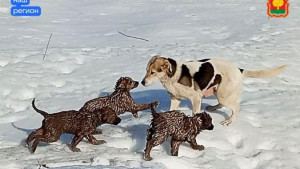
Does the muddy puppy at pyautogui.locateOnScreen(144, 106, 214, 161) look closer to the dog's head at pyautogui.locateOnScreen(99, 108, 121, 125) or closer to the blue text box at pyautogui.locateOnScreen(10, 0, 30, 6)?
the dog's head at pyautogui.locateOnScreen(99, 108, 121, 125)

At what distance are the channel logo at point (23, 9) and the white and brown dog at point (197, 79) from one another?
9.86m

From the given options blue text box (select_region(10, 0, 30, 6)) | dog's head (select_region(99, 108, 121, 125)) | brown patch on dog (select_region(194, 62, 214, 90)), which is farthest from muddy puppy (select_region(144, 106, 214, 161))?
blue text box (select_region(10, 0, 30, 6))

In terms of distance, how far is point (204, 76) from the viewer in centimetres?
610

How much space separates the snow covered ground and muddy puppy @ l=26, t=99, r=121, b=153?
0.17 m

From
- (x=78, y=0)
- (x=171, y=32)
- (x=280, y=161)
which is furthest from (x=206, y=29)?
(x=280, y=161)

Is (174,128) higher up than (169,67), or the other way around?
(169,67)

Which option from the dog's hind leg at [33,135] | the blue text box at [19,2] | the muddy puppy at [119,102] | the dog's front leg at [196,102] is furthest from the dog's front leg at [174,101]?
the blue text box at [19,2]

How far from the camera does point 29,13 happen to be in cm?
1511

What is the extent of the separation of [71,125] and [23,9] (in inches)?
437

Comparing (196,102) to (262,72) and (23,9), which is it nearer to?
(262,72)

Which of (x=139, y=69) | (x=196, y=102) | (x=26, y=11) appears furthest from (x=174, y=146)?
(x=26, y=11)

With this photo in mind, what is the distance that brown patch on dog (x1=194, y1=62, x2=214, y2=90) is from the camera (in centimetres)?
610

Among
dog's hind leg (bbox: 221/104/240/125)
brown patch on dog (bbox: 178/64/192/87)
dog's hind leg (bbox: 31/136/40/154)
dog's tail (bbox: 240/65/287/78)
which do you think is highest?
brown patch on dog (bbox: 178/64/192/87)

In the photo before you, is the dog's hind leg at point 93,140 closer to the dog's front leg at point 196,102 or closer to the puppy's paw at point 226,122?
the dog's front leg at point 196,102
